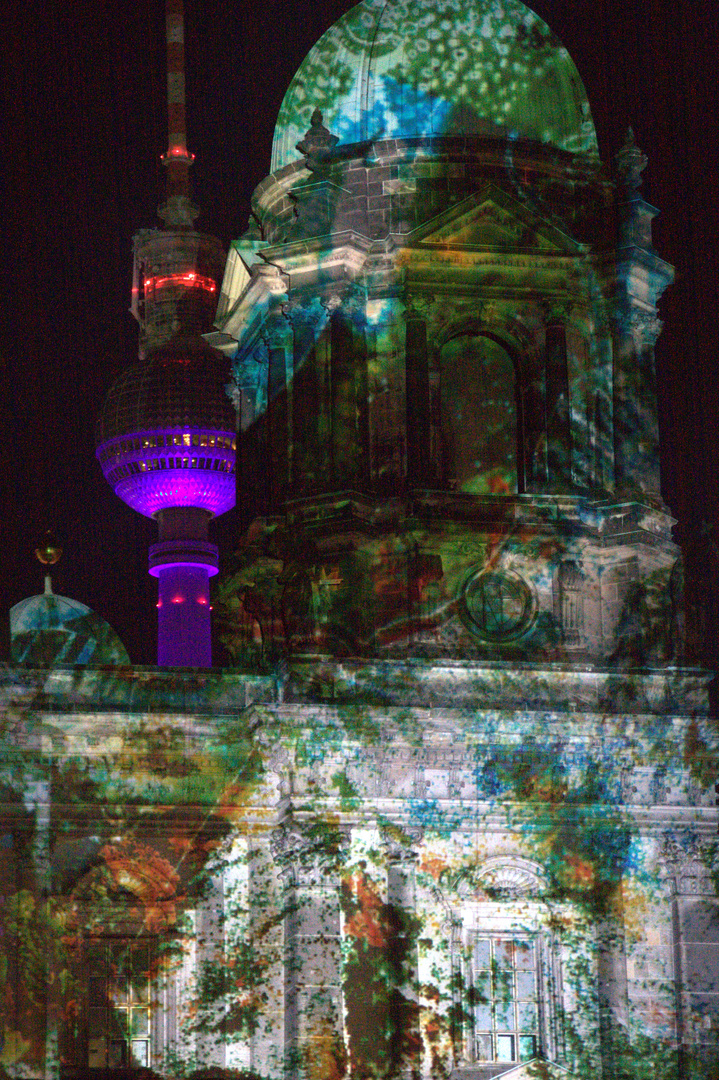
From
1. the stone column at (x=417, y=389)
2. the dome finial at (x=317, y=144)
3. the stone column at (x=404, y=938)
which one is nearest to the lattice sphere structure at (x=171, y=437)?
the dome finial at (x=317, y=144)

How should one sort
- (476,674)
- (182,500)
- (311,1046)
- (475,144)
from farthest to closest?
(182,500), (475,144), (476,674), (311,1046)

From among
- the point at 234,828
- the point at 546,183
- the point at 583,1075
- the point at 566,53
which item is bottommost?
the point at 583,1075

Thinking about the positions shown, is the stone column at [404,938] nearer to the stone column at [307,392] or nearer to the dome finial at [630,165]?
the stone column at [307,392]

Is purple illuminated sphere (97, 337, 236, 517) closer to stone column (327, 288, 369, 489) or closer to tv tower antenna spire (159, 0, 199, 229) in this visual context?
tv tower antenna spire (159, 0, 199, 229)

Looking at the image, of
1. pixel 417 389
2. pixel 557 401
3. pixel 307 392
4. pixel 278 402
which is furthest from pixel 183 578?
pixel 557 401

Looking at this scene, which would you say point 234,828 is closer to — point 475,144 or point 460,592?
point 460,592

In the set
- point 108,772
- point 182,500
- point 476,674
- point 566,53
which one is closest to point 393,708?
point 476,674

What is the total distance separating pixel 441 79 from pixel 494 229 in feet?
14.5

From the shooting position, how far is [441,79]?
196 feet

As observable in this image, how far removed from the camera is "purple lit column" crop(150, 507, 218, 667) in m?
100

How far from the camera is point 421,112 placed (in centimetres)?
5941

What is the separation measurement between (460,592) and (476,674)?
226cm

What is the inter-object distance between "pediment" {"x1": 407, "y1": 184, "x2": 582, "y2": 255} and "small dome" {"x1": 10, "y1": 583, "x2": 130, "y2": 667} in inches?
507

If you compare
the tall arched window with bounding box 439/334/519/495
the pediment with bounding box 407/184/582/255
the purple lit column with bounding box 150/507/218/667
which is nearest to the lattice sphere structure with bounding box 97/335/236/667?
the purple lit column with bounding box 150/507/218/667
